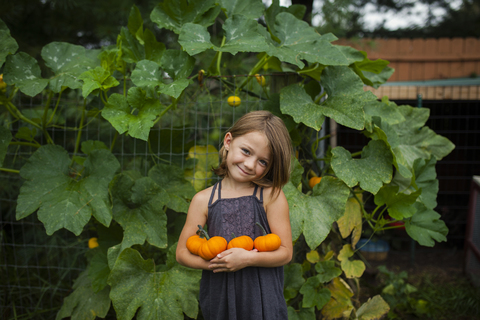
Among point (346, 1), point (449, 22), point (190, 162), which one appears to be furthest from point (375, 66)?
point (449, 22)

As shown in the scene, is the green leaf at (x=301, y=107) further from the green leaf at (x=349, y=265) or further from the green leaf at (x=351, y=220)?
the green leaf at (x=349, y=265)

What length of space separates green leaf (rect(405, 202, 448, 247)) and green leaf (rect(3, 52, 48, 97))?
1.70 m

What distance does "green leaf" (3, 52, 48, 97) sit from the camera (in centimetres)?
150

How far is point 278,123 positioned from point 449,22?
5525 mm

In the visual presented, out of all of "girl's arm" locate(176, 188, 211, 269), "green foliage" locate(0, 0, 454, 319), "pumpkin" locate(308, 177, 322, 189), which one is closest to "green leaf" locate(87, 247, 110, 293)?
"green foliage" locate(0, 0, 454, 319)

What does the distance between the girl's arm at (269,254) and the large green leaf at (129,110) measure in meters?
0.56

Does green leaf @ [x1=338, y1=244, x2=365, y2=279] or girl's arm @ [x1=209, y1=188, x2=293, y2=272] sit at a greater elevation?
girl's arm @ [x1=209, y1=188, x2=293, y2=272]

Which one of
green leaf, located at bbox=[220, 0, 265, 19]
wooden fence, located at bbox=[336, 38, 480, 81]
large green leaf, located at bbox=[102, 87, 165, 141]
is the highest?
wooden fence, located at bbox=[336, 38, 480, 81]

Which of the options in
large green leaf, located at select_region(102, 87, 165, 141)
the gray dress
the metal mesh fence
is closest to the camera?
the gray dress

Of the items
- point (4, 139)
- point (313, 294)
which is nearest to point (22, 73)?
point (4, 139)

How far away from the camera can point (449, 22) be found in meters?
5.40

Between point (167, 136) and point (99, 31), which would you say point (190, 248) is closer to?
point (167, 136)

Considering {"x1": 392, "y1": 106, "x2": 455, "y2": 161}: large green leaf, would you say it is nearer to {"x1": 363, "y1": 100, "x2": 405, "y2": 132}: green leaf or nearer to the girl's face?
{"x1": 363, "y1": 100, "x2": 405, "y2": 132}: green leaf

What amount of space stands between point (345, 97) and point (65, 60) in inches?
49.2
